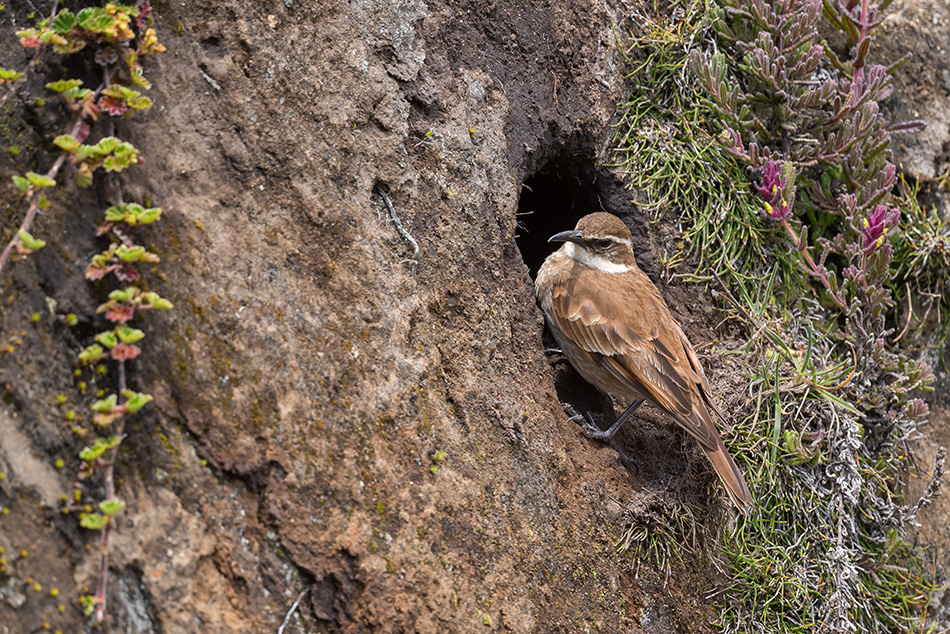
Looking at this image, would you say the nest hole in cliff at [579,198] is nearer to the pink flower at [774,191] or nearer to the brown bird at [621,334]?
the brown bird at [621,334]

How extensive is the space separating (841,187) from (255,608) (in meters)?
4.89

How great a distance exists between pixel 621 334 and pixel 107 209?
3191 millimetres

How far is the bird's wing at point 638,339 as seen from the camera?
185 inches

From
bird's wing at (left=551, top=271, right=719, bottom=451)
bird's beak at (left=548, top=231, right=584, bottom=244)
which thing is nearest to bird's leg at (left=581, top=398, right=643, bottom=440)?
bird's wing at (left=551, top=271, right=719, bottom=451)

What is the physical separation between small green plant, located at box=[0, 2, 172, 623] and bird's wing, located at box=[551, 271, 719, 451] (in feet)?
9.34

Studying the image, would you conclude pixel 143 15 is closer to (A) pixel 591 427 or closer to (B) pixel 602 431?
(A) pixel 591 427

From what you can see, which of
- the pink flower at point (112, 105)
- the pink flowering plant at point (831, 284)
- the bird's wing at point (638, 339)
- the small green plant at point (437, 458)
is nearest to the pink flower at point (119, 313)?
the pink flower at point (112, 105)

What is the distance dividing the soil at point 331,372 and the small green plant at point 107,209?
0.21 feet

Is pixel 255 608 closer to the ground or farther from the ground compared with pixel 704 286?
farther from the ground

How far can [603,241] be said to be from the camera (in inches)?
205

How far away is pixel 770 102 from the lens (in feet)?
17.7

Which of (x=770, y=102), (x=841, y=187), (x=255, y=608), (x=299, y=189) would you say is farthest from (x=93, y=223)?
(x=841, y=187)

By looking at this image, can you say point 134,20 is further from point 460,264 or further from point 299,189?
point 460,264

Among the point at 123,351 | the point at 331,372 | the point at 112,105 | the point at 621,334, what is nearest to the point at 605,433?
the point at 621,334
